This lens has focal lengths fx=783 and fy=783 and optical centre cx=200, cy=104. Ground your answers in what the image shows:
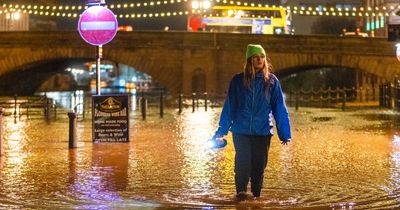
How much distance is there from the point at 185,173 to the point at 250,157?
2.98 metres

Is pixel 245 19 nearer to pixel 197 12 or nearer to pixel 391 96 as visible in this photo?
pixel 197 12

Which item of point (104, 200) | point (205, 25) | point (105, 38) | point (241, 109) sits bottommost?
point (104, 200)

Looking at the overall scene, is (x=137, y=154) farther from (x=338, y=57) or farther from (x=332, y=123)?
→ (x=338, y=57)


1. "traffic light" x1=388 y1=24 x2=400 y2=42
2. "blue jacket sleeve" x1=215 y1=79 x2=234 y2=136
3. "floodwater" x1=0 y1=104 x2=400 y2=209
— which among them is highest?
"traffic light" x1=388 y1=24 x2=400 y2=42

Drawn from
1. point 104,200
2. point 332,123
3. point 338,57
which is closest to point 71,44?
point 338,57

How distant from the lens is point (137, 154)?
48.2 ft

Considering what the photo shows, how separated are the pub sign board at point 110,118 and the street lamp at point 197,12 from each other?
39.2 m

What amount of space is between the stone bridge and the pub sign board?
1301 inches

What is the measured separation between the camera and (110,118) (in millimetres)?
16828

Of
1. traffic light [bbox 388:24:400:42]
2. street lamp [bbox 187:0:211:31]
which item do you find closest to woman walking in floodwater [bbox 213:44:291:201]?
traffic light [bbox 388:24:400:42]

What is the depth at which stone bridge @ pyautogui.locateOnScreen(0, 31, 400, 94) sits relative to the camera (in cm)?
4953

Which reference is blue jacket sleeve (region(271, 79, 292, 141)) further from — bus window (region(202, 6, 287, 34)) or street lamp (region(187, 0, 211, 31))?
bus window (region(202, 6, 287, 34))

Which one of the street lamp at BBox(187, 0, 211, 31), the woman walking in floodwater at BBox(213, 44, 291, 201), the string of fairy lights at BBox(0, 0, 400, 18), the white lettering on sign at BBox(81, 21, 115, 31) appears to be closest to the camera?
the woman walking in floodwater at BBox(213, 44, 291, 201)

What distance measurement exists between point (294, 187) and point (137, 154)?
5.10 metres
